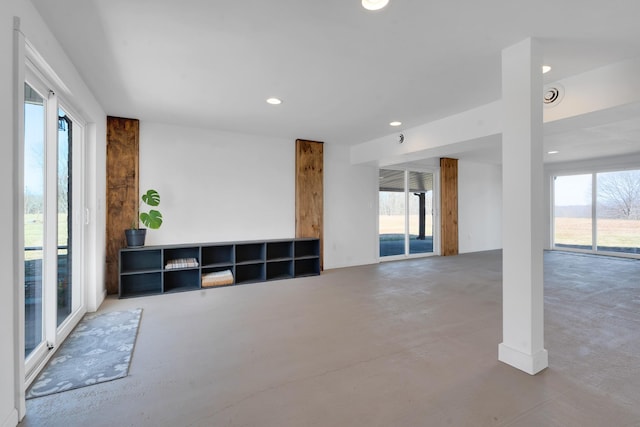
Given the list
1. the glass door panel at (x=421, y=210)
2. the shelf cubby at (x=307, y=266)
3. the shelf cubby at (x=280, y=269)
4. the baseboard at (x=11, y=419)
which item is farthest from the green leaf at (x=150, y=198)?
the glass door panel at (x=421, y=210)

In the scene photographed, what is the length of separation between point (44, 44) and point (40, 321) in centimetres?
209

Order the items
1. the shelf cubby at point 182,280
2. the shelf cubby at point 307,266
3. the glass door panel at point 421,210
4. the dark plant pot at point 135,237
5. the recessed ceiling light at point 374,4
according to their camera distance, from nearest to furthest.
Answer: the recessed ceiling light at point 374,4
the dark plant pot at point 135,237
the shelf cubby at point 182,280
the shelf cubby at point 307,266
the glass door panel at point 421,210

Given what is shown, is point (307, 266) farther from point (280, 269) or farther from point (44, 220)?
point (44, 220)

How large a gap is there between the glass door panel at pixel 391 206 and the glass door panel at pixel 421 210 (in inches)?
10.3

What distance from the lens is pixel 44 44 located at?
6.86 feet

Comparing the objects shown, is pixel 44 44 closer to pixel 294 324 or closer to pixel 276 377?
pixel 276 377

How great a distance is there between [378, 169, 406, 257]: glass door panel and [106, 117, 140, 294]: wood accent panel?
4681 mm

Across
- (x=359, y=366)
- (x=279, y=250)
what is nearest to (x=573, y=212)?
(x=279, y=250)

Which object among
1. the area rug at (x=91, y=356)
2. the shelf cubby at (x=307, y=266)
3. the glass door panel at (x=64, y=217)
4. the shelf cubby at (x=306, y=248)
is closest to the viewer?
the area rug at (x=91, y=356)

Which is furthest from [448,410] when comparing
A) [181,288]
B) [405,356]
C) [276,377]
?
[181,288]

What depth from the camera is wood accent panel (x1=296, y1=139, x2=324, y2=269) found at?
571cm

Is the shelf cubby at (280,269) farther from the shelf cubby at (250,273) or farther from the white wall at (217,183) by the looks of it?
the white wall at (217,183)

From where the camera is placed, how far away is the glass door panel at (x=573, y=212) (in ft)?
26.5

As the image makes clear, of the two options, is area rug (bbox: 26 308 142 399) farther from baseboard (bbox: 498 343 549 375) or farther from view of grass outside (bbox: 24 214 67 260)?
baseboard (bbox: 498 343 549 375)
